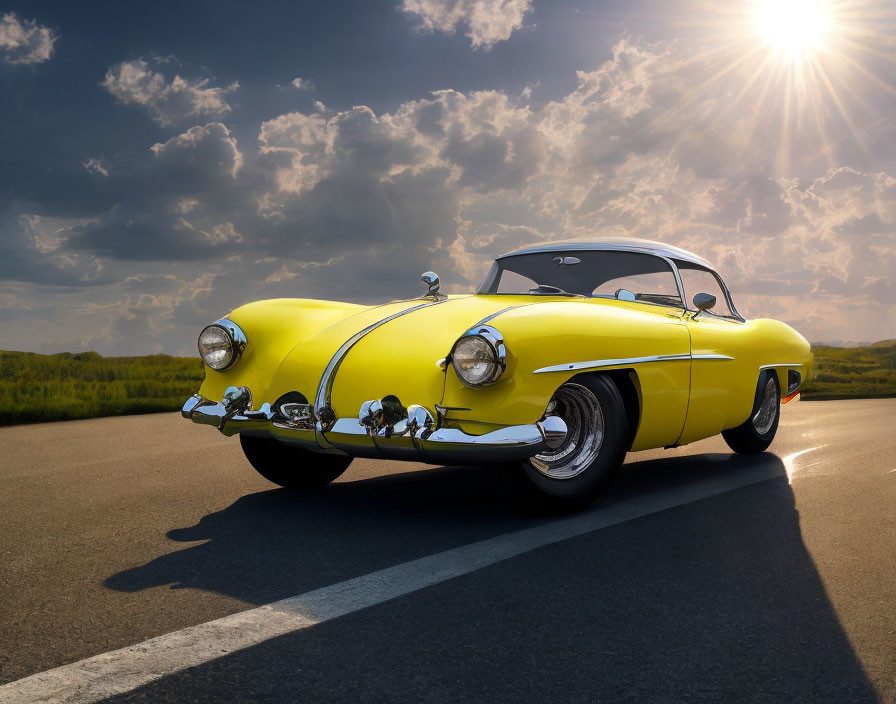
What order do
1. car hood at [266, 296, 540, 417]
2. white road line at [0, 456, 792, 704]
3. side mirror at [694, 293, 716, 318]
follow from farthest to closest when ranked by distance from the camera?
1. side mirror at [694, 293, 716, 318]
2. car hood at [266, 296, 540, 417]
3. white road line at [0, 456, 792, 704]

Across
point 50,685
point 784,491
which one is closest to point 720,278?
point 784,491

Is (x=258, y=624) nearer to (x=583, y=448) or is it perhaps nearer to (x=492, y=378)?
(x=492, y=378)

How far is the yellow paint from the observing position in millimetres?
3727

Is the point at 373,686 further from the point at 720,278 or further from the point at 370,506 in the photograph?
the point at 720,278

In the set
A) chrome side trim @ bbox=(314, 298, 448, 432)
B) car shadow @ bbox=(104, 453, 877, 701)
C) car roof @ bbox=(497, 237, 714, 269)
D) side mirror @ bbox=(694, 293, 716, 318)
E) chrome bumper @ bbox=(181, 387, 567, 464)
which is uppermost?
car roof @ bbox=(497, 237, 714, 269)

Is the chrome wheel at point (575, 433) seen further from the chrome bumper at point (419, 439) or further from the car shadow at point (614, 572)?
the chrome bumper at point (419, 439)

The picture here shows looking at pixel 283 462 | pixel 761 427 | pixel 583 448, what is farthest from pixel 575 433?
pixel 761 427

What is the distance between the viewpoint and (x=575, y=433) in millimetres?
4102

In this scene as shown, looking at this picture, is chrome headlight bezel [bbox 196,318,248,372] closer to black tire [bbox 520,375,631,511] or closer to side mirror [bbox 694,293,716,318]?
black tire [bbox 520,375,631,511]

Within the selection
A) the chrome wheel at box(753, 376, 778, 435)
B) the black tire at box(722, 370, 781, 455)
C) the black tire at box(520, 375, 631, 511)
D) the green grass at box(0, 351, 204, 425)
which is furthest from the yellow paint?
the green grass at box(0, 351, 204, 425)

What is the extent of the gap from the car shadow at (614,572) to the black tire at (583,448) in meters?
0.18

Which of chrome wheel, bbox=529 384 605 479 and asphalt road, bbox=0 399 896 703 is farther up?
chrome wheel, bbox=529 384 605 479

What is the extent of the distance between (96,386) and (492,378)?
30.2ft

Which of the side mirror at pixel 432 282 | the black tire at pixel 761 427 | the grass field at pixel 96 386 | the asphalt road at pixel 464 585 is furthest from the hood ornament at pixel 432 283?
the grass field at pixel 96 386
